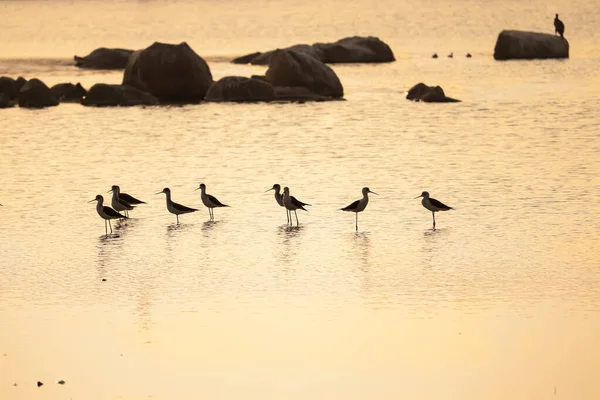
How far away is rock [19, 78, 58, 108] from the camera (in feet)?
164

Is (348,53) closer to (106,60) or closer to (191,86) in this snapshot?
(106,60)

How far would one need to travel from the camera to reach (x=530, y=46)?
68.7 metres

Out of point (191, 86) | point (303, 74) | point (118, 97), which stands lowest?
point (118, 97)

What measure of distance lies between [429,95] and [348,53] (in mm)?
23804

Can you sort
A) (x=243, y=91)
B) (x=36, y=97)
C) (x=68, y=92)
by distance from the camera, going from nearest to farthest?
(x=243, y=91)
(x=36, y=97)
(x=68, y=92)

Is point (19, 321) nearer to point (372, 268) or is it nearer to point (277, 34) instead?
point (372, 268)

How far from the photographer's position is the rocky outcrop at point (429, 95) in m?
49.3

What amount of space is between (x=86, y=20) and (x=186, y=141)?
357ft

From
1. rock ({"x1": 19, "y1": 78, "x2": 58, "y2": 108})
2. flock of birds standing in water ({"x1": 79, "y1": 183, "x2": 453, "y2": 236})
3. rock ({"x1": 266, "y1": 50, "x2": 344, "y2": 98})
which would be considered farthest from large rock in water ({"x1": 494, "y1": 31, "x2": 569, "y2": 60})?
flock of birds standing in water ({"x1": 79, "y1": 183, "x2": 453, "y2": 236})

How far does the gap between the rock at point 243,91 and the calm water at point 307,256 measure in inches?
48.2

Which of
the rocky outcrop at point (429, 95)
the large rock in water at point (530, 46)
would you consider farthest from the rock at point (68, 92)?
the large rock in water at point (530, 46)

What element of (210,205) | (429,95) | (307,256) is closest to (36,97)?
(429,95)

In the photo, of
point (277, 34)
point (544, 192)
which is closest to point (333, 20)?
point (277, 34)

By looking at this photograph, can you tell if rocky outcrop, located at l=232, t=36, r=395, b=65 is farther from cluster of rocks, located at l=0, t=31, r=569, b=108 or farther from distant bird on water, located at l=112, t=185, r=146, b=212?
distant bird on water, located at l=112, t=185, r=146, b=212
